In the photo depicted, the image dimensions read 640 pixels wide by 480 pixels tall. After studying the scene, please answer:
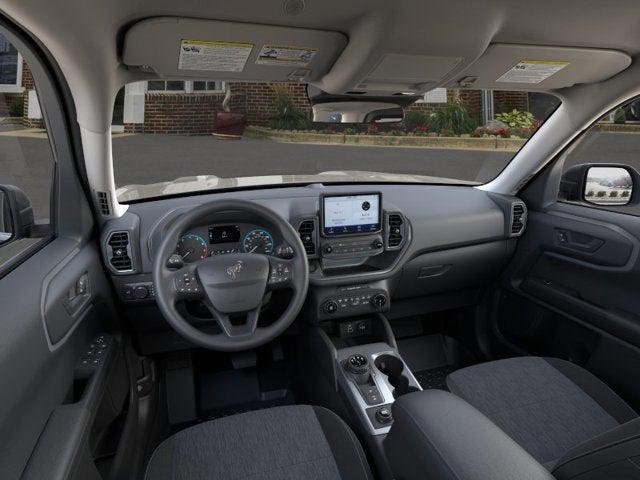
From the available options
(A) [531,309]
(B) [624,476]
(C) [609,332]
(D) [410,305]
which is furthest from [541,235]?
(B) [624,476]

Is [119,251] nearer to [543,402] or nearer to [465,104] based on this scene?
[543,402]

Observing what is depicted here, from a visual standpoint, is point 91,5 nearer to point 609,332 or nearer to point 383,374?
point 383,374

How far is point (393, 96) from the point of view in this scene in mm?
2285

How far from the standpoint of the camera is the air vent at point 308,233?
8.14 ft

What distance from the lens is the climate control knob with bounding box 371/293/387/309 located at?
2654 mm

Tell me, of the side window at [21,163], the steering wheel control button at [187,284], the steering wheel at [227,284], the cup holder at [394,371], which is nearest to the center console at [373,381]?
the cup holder at [394,371]

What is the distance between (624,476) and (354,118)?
178 centimetres

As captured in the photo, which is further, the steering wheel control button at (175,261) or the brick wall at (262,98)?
the brick wall at (262,98)

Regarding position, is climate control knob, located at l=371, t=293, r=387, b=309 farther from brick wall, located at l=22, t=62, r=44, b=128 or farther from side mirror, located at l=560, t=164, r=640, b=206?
brick wall, located at l=22, t=62, r=44, b=128

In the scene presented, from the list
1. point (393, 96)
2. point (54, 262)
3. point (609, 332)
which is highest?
point (393, 96)

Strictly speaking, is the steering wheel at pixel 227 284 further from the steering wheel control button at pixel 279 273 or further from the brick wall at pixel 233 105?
the brick wall at pixel 233 105

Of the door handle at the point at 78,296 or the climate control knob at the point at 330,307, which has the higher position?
the door handle at the point at 78,296

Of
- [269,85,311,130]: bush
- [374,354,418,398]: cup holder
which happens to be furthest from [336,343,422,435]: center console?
Answer: [269,85,311,130]: bush

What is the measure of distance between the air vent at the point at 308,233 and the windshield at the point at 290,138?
44 centimetres
